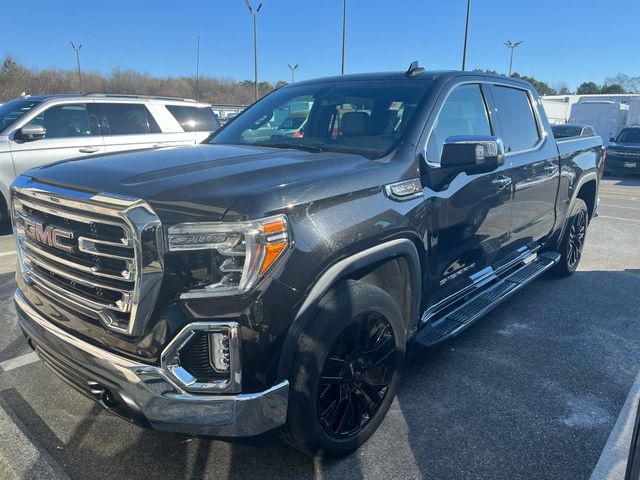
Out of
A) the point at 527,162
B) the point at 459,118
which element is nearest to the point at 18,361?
the point at 459,118

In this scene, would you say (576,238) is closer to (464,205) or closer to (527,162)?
(527,162)

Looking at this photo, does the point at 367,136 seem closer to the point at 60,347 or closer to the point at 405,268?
the point at 405,268

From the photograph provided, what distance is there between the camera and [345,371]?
2.46 m

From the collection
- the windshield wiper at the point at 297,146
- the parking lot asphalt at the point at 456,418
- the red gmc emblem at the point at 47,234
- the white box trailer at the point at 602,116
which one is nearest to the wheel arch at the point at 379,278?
the parking lot asphalt at the point at 456,418

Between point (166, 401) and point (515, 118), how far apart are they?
11.6 ft

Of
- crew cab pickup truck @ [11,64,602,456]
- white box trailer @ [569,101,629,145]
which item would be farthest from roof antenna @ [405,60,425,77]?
white box trailer @ [569,101,629,145]

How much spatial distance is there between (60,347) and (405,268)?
174cm

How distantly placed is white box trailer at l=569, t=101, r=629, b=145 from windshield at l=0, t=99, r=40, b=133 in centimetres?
2484

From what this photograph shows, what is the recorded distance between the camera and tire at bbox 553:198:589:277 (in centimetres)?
533

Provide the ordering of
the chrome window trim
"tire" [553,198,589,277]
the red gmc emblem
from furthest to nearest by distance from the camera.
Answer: "tire" [553,198,589,277]
the chrome window trim
the red gmc emblem

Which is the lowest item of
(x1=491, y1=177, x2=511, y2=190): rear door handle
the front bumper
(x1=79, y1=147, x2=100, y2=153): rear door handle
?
the front bumper

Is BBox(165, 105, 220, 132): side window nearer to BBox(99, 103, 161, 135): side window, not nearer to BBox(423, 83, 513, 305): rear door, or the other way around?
BBox(99, 103, 161, 135): side window

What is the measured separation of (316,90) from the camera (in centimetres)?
381

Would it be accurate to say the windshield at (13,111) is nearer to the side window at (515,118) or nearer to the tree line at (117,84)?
the side window at (515,118)
